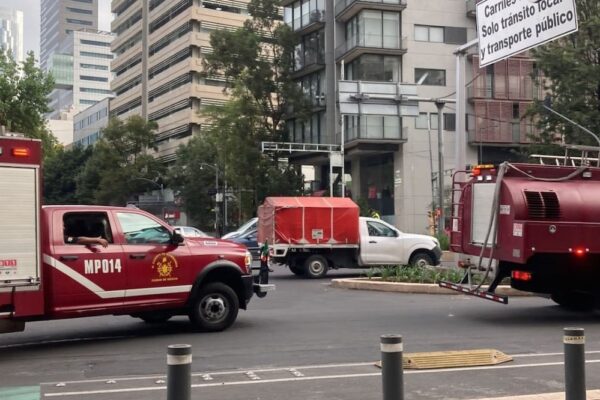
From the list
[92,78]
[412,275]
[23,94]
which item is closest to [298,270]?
[412,275]

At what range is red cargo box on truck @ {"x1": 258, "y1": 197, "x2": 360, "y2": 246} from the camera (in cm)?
2088

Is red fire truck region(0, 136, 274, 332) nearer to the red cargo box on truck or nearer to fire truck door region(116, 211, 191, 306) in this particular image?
fire truck door region(116, 211, 191, 306)

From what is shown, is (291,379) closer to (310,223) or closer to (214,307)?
(214,307)

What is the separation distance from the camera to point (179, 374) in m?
4.11

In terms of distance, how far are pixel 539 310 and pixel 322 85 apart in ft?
134

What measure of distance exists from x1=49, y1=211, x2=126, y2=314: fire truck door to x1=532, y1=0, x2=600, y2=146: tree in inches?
1250

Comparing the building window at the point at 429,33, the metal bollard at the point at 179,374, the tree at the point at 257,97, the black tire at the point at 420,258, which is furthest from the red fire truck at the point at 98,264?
the building window at the point at 429,33

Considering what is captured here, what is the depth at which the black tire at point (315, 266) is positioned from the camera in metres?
21.0

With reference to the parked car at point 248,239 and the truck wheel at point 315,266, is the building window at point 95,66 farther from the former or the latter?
the truck wheel at point 315,266

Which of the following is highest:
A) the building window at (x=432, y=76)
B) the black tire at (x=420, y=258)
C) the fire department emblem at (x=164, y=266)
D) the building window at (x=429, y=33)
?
the building window at (x=429, y=33)

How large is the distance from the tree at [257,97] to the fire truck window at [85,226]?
4145cm

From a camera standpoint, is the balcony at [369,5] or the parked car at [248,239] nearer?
the parked car at [248,239]

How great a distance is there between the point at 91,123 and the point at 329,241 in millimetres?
108621

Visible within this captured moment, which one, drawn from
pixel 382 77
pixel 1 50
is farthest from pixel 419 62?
pixel 1 50
